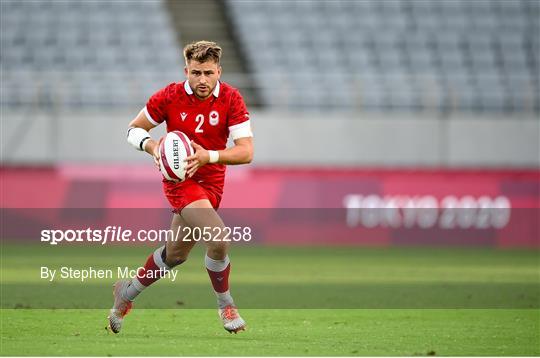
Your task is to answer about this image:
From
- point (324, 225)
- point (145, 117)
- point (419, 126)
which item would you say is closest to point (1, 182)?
point (324, 225)

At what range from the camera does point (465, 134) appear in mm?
23766

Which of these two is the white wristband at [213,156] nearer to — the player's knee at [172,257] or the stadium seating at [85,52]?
the player's knee at [172,257]

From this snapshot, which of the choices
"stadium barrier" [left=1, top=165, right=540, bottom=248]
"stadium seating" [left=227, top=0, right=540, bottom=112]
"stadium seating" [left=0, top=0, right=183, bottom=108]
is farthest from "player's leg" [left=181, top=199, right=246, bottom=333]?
"stadium seating" [left=227, top=0, right=540, bottom=112]

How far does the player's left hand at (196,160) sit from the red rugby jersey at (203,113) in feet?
1.13

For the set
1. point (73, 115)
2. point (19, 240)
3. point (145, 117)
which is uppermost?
point (145, 117)

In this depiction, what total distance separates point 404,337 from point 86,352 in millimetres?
2511

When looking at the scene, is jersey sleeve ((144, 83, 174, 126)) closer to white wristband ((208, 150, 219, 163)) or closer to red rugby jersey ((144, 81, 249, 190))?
red rugby jersey ((144, 81, 249, 190))

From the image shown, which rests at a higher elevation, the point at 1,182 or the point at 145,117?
the point at 145,117

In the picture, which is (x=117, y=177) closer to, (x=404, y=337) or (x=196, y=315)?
(x=196, y=315)

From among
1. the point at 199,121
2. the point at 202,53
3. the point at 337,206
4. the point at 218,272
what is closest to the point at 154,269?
the point at 218,272

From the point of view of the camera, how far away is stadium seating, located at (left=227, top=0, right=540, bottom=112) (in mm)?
24594

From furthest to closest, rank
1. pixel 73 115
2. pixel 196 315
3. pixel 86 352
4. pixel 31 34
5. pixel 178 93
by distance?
pixel 31 34 < pixel 73 115 < pixel 196 315 < pixel 178 93 < pixel 86 352

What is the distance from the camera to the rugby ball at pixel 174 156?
8.56 metres

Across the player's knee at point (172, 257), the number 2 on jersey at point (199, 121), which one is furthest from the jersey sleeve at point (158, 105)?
the player's knee at point (172, 257)
